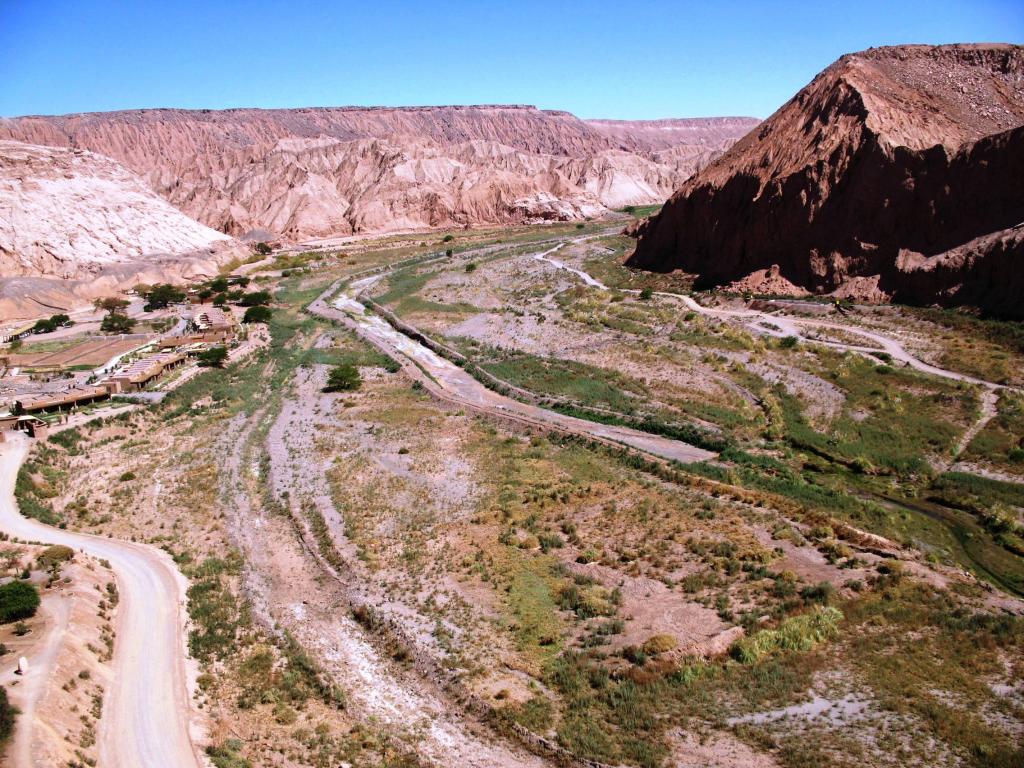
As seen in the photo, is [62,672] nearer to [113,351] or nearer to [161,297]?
[113,351]

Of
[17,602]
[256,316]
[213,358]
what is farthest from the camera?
[256,316]

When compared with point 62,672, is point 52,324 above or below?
above

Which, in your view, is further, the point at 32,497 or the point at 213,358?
the point at 213,358

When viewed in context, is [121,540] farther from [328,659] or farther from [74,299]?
[74,299]

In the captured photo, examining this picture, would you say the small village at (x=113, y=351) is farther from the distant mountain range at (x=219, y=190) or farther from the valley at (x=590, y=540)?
the distant mountain range at (x=219, y=190)

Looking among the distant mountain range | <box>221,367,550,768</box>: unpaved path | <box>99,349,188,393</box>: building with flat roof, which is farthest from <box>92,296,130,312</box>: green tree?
<box>221,367,550,768</box>: unpaved path

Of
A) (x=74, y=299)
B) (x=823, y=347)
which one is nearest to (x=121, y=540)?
(x=823, y=347)

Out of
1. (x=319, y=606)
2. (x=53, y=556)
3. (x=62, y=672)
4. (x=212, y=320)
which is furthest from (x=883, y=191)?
(x=62, y=672)
